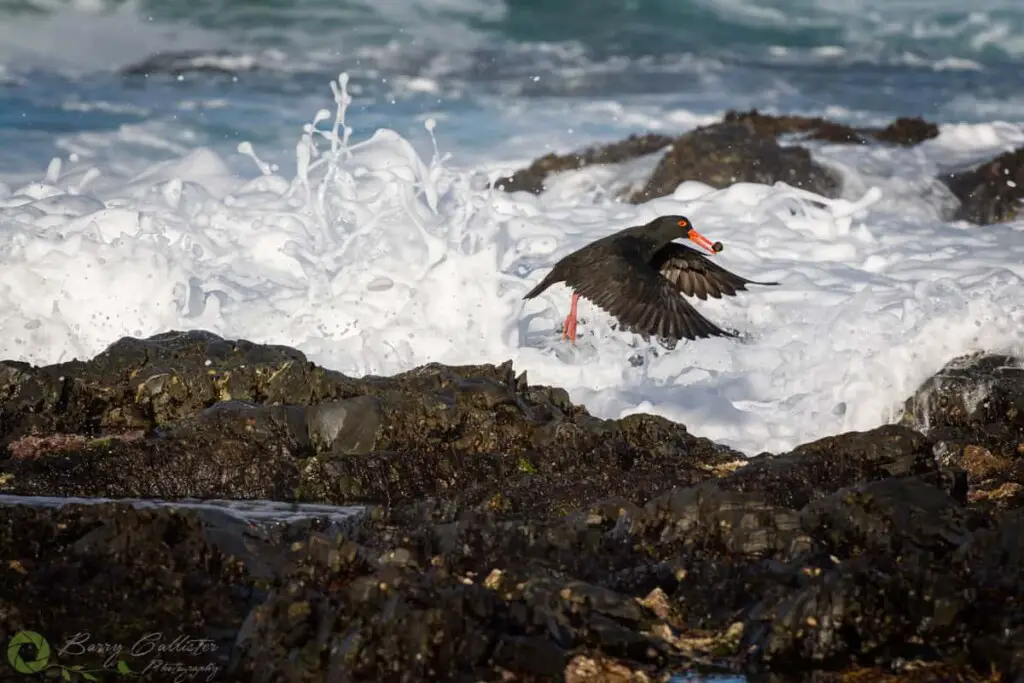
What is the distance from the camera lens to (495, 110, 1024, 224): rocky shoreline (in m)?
20.7

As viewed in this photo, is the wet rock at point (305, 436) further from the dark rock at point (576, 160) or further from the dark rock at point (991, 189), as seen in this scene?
the dark rock at point (576, 160)

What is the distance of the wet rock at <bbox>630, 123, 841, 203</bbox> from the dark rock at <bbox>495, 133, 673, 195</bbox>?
1703 millimetres

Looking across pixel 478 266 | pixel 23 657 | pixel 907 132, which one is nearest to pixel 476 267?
pixel 478 266

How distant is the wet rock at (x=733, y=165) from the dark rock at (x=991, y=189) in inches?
75.4

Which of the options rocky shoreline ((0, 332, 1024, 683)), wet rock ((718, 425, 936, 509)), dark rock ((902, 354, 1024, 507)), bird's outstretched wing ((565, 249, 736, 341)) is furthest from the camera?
bird's outstretched wing ((565, 249, 736, 341))

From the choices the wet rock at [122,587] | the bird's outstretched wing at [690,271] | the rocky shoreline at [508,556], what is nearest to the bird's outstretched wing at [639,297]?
the bird's outstretched wing at [690,271]

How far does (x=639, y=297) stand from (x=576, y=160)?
1409 cm

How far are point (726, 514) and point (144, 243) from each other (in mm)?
8355

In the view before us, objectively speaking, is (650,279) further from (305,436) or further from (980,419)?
(305,436)

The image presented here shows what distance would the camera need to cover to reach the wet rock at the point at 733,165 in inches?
812

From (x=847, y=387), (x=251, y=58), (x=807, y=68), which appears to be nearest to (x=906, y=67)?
(x=807, y=68)

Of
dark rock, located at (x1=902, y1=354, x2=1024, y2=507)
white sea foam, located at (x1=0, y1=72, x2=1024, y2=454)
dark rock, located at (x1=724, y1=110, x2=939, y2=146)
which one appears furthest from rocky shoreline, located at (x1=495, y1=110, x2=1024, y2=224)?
dark rock, located at (x1=902, y1=354, x2=1024, y2=507)

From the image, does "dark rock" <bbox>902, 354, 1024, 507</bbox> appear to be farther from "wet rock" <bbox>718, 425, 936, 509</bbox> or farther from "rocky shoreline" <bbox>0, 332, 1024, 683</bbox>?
"wet rock" <bbox>718, 425, 936, 509</bbox>

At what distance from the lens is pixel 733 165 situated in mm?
20641
